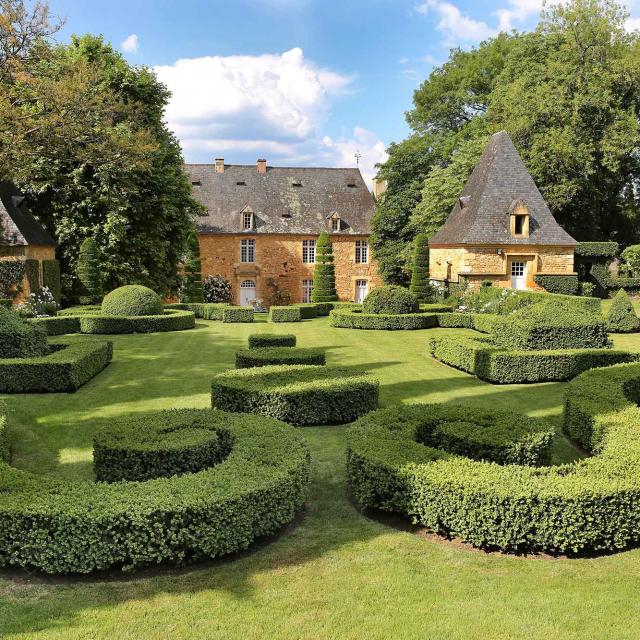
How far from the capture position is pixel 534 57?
38.1 m

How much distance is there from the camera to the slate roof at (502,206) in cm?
3219

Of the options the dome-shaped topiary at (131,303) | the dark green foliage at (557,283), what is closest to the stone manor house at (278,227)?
the dark green foliage at (557,283)

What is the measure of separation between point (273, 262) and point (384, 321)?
2310cm

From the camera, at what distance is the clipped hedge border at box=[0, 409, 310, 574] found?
5430mm

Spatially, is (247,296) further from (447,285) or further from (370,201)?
(447,285)

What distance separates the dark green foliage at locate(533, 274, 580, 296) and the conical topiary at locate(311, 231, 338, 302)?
12.4 m

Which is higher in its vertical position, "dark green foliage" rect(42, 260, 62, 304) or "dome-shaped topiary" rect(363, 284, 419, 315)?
"dark green foliage" rect(42, 260, 62, 304)

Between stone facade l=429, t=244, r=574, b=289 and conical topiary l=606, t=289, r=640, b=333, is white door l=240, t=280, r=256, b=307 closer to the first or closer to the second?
stone facade l=429, t=244, r=574, b=289

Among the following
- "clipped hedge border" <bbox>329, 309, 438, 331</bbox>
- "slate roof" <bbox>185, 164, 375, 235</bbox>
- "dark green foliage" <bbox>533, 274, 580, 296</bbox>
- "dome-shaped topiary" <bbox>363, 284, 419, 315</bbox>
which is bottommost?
"clipped hedge border" <bbox>329, 309, 438, 331</bbox>

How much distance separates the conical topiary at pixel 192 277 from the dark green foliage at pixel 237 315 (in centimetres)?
905

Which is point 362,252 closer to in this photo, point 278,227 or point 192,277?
point 278,227

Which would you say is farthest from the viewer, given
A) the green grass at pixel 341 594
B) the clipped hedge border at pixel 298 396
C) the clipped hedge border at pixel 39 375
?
the clipped hedge border at pixel 39 375

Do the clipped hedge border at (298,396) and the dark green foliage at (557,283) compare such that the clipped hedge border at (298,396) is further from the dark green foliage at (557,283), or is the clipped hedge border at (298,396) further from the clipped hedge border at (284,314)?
the dark green foliage at (557,283)

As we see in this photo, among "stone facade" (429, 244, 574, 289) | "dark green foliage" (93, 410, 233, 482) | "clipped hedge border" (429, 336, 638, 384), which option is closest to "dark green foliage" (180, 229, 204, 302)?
"stone facade" (429, 244, 574, 289)
